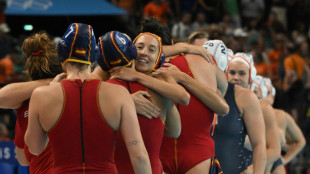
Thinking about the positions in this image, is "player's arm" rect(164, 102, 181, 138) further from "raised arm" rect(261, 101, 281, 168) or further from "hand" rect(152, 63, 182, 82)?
"raised arm" rect(261, 101, 281, 168)

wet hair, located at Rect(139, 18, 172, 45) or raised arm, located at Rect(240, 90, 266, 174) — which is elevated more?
wet hair, located at Rect(139, 18, 172, 45)

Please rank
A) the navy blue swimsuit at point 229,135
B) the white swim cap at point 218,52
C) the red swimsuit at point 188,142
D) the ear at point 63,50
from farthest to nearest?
the navy blue swimsuit at point 229,135, the white swim cap at point 218,52, the red swimsuit at point 188,142, the ear at point 63,50

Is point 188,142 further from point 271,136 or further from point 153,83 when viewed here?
point 271,136


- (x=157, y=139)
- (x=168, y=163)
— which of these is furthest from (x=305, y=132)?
(x=157, y=139)

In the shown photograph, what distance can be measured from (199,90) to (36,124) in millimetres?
1625

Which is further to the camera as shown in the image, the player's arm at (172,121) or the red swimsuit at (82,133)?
the player's arm at (172,121)

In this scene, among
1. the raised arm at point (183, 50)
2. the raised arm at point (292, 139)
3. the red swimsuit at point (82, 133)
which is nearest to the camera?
the red swimsuit at point (82, 133)

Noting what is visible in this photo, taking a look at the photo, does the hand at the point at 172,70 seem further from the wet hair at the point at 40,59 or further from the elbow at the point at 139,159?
the elbow at the point at 139,159

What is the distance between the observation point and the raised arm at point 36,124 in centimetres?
413

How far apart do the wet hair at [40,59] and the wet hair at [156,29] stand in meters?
0.91

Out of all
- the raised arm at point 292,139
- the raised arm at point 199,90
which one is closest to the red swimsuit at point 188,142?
the raised arm at point 199,90

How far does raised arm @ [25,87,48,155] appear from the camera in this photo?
13.6 feet

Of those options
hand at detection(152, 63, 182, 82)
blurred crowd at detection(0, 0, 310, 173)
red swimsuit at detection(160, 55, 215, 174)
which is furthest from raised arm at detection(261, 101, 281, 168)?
blurred crowd at detection(0, 0, 310, 173)

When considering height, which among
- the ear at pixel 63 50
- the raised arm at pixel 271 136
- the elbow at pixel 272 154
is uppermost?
the ear at pixel 63 50
